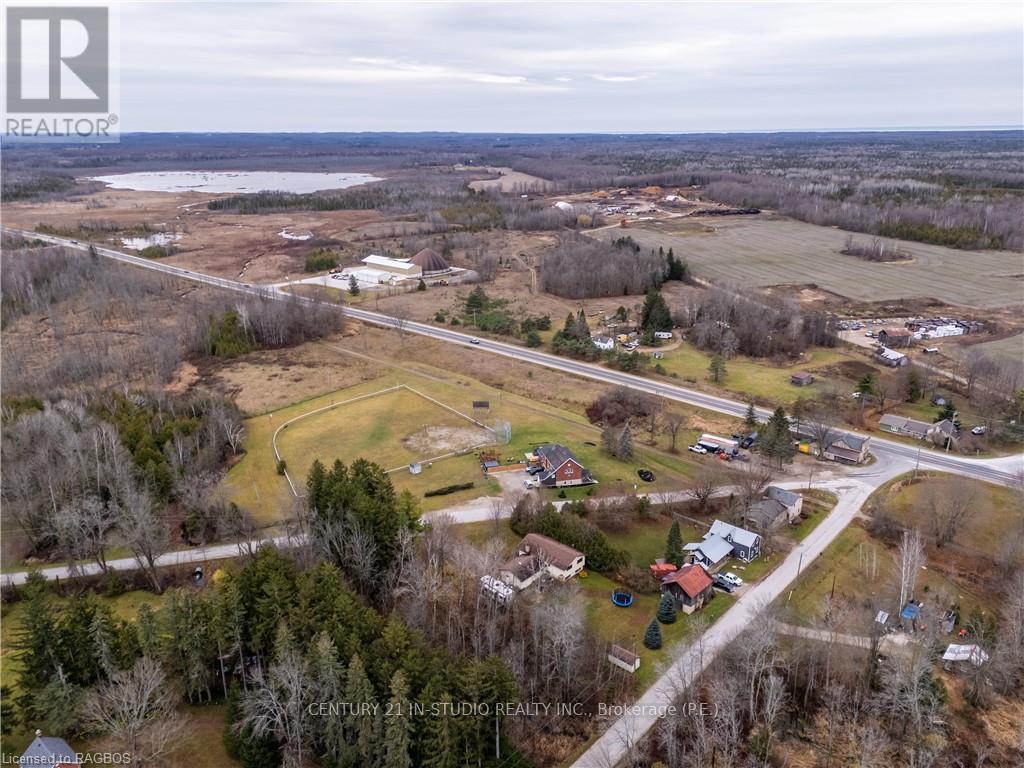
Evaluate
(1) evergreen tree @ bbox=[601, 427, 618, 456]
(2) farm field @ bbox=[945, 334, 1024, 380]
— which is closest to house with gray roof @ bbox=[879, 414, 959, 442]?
(2) farm field @ bbox=[945, 334, 1024, 380]

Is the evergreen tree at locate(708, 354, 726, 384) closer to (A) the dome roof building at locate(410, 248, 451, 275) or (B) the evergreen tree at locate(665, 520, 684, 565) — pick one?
(B) the evergreen tree at locate(665, 520, 684, 565)

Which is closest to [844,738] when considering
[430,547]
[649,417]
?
[430,547]

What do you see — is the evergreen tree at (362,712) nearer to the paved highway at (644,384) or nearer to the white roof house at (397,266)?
the paved highway at (644,384)

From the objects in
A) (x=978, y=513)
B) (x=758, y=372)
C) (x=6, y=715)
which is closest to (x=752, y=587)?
(x=978, y=513)

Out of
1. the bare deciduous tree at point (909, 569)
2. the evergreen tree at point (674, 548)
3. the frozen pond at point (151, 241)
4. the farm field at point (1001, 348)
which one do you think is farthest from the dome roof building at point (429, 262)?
the bare deciduous tree at point (909, 569)

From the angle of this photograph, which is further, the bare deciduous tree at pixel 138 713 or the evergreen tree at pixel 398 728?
the bare deciduous tree at pixel 138 713
